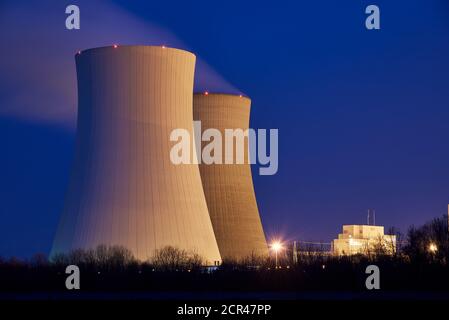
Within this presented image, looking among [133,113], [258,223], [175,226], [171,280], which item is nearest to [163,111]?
[133,113]

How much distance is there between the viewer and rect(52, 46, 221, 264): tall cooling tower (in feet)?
78.0

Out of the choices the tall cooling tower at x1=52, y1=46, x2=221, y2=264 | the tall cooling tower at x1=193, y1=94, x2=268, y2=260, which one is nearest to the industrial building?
the tall cooling tower at x1=193, y1=94, x2=268, y2=260

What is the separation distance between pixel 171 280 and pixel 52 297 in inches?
199

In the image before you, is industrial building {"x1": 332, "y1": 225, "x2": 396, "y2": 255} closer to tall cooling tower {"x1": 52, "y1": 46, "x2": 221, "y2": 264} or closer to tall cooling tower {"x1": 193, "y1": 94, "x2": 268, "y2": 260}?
tall cooling tower {"x1": 193, "y1": 94, "x2": 268, "y2": 260}

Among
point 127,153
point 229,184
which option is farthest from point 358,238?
point 127,153

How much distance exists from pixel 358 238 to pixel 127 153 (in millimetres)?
16796

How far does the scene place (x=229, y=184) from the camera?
95.3 ft

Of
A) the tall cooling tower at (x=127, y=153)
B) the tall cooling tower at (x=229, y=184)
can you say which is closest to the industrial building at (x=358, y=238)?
the tall cooling tower at (x=229, y=184)

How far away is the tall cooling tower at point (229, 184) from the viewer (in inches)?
1148

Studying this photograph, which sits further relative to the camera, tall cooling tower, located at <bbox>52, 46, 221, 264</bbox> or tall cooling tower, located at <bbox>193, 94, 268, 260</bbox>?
tall cooling tower, located at <bbox>193, 94, 268, 260</bbox>

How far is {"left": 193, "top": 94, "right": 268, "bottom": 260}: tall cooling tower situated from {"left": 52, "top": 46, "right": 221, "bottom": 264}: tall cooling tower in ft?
15.7

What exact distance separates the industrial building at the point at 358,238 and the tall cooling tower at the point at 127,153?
14149mm

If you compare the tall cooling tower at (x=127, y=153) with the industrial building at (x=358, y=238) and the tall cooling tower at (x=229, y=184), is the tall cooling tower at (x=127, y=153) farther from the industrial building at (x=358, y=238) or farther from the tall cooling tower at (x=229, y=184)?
the industrial building at (x=358, y=238)

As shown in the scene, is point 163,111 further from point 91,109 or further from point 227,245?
point 227,245
